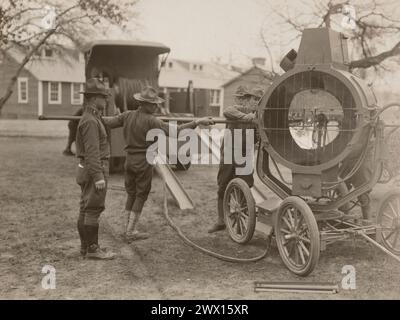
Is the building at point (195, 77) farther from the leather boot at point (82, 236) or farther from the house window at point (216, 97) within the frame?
the leather boot at point (82, 236)

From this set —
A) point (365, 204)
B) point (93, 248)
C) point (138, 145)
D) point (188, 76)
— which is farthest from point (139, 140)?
point (188, 76)

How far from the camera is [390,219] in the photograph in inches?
218

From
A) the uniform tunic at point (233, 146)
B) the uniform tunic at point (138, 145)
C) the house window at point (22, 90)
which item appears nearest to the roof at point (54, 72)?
the house window at point (22, 90)

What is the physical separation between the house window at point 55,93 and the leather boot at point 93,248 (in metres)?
33.6

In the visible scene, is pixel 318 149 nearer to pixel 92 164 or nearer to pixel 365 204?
pixel 365 204

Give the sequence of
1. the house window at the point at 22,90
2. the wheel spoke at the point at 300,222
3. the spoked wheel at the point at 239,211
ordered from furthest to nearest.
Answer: the house window at the point at 22,90, the spoked wheel at the point at 239,211, the wheel spoke at the point at 300,222

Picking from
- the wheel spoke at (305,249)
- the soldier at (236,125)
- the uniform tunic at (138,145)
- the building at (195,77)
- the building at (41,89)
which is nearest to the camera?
the wheel spoke at (305,249)

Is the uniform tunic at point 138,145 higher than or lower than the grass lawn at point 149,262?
higher

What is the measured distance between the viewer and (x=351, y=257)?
5.57 metres

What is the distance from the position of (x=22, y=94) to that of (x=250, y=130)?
33960 millimetres

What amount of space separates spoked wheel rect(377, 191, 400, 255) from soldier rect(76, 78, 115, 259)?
2.88m

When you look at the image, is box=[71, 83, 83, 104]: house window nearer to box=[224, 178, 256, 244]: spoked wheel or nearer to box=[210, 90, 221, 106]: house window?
box=[210, 90, 221, 106]: house window

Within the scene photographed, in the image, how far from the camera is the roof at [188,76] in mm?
42656
